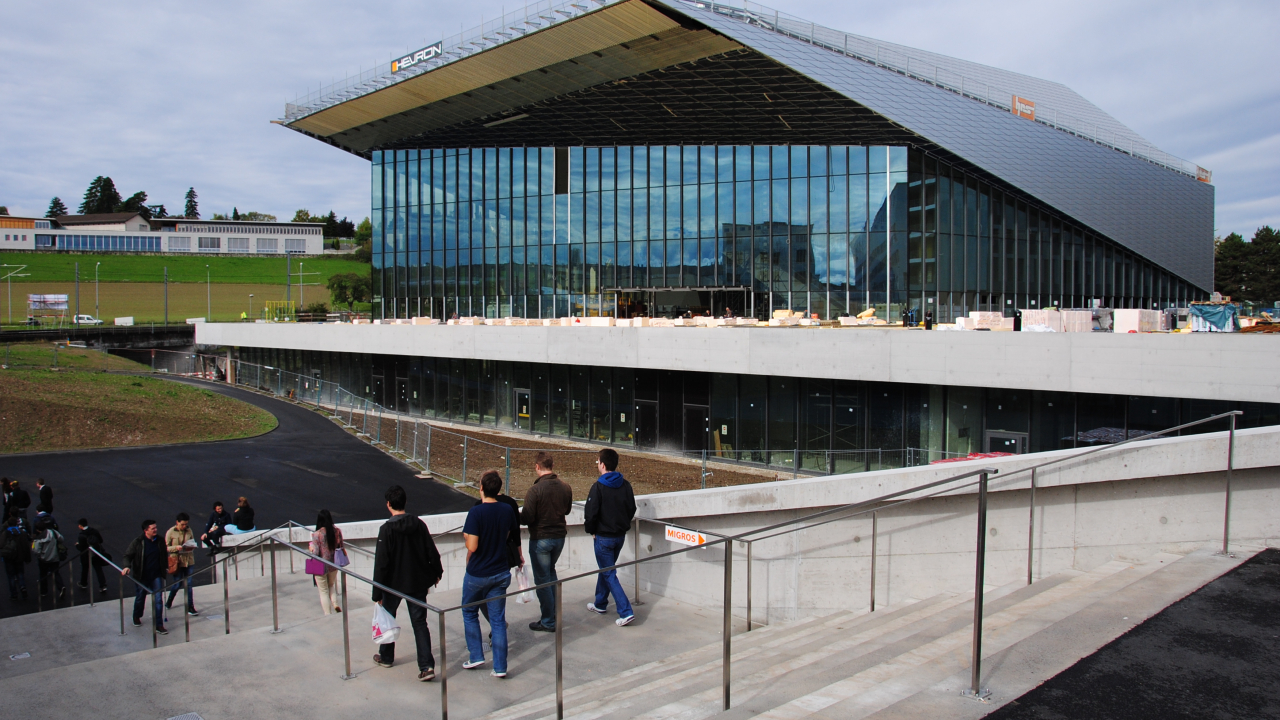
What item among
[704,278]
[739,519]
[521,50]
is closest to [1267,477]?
[739,519]

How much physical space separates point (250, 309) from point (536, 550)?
10396cm

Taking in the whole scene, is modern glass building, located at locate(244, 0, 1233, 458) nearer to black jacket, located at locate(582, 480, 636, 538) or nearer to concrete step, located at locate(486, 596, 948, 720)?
concrete step, located at locate(486, 596, 948, 720)

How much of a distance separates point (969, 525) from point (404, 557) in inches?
226

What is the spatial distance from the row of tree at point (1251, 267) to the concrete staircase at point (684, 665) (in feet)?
324

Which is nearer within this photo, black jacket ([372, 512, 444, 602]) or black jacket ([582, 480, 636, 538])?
black jacket ([372, 512, 444, 602])

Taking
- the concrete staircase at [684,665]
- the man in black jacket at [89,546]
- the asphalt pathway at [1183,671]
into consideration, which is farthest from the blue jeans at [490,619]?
the man in black jacket at [89,546]

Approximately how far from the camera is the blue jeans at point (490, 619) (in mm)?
6570

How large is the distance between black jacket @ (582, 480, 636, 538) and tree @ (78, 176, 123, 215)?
695ft

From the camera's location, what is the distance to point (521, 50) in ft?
A: 115

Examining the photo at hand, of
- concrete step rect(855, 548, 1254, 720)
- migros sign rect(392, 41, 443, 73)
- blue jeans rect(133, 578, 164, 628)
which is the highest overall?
migros sign rect(392, 41, 443, 73)

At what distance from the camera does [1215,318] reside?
17.8m

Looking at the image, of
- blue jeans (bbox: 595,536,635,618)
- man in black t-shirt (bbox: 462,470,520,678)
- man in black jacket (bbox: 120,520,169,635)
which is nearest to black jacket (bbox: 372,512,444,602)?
man in black t-shirt (bbox: 462,470,520,678)

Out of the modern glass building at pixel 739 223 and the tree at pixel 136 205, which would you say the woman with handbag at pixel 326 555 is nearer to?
the modern glass building at pixel 739 223

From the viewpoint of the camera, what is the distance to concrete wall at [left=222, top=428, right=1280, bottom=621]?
24.9ft
